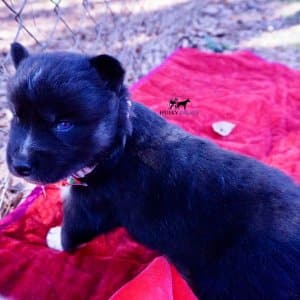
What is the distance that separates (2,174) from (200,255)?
74.3 inches

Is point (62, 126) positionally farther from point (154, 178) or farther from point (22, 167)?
point (154, 178)

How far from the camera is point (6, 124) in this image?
3.71m

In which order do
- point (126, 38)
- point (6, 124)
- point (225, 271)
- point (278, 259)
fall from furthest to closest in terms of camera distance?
1. point (126, 38)
2. point (6, 124)
3. point (225, 271)
4. point (278, 259)

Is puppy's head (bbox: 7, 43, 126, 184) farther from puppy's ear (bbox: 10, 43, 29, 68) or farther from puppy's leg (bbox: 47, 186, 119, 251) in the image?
puppy's leg (bbox: 47, 186, 119, 251)

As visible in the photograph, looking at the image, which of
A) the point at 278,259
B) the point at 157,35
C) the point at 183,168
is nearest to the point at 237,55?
the point at 157,35

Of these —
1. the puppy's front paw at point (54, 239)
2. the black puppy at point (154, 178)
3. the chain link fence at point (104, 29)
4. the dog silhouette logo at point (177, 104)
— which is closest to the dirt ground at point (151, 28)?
the chain link fence at point (104, 29)

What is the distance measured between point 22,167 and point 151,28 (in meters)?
3.91

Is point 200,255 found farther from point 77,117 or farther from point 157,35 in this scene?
point 157,35

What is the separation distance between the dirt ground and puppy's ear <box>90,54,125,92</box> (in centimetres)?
189

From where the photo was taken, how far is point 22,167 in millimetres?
2010

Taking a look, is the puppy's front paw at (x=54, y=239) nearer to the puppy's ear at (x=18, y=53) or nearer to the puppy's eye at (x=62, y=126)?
the puppy's eye at (x=62, y=126)

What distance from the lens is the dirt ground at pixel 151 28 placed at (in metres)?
4.54
